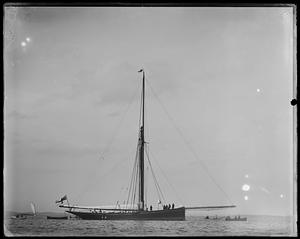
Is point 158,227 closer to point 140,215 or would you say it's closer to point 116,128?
point 140,215

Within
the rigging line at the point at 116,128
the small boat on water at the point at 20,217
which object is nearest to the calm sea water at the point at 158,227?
the small boat on water at the point at 20,217

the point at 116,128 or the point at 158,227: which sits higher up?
the point at 116,128

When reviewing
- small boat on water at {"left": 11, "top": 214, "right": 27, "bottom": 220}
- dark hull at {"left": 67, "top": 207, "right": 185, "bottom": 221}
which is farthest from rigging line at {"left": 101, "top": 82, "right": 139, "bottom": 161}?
small boat on water at {"left": 11, "top": 214, "right": 27, "bottom": 220}

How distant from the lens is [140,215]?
5.24 feet

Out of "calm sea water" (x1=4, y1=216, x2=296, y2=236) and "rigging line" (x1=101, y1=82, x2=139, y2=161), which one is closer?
"calm sea water" (x1=4, y1=216, x2=296, y2=236)

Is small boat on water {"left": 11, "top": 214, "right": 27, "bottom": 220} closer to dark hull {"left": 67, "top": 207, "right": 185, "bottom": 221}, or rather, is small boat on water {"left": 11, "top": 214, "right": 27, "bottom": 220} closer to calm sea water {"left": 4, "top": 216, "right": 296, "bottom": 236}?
calm sea water {"left": 4, "top": 216, "right": 296, "bottom": 236}

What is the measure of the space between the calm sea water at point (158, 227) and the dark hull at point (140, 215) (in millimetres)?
18

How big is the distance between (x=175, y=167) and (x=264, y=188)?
13.2 inches

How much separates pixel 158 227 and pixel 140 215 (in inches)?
4.7

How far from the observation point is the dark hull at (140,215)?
4.94ft

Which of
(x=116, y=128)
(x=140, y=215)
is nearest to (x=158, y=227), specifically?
(x=140, y=215)

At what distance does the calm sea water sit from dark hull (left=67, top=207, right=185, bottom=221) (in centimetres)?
2

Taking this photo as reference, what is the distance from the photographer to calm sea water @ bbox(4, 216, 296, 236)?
1464 millimetres

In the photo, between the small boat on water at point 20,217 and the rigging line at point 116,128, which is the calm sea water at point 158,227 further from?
the rigging line at point 116,128
